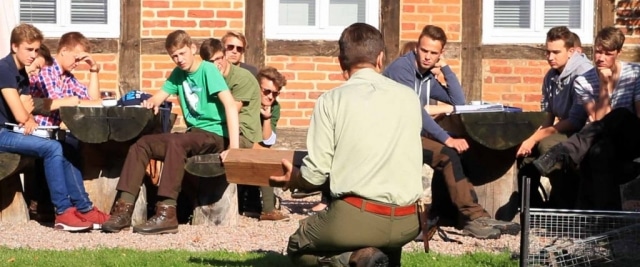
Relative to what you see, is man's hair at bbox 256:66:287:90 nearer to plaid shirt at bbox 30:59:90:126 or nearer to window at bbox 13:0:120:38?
plaid shirt at bbox 30:59:90:126

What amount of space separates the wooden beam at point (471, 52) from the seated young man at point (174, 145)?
4.09m

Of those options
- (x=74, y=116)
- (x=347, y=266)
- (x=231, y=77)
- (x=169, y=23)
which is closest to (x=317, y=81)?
(x=169, y=23)

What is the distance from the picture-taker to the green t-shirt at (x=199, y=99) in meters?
9.57

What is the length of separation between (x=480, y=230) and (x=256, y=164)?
3002mm

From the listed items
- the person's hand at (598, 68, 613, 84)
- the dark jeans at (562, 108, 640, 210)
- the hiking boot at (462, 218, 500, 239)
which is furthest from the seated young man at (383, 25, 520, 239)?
the person's hand at (598, 68, 613, 84)

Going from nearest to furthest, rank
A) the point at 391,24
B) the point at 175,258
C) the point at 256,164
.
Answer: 1. the point at 256,164
2. the point at 175,258
3. the point at 391,24

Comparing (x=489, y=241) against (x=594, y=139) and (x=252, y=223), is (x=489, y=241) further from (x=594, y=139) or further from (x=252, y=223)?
(x=252, y=223)

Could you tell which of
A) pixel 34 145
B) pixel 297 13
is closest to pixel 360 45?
pixel 34 145

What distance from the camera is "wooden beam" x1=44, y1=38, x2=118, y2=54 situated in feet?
42.1

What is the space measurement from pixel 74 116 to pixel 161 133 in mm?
678

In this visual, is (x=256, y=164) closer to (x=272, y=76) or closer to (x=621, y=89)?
(x=621, y=89)

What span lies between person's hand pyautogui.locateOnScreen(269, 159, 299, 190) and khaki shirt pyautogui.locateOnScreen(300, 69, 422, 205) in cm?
35

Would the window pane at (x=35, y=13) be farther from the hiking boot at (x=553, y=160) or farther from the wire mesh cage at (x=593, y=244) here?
the wire mesh cage at (x=593, y=244)

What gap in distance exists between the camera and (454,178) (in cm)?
923
